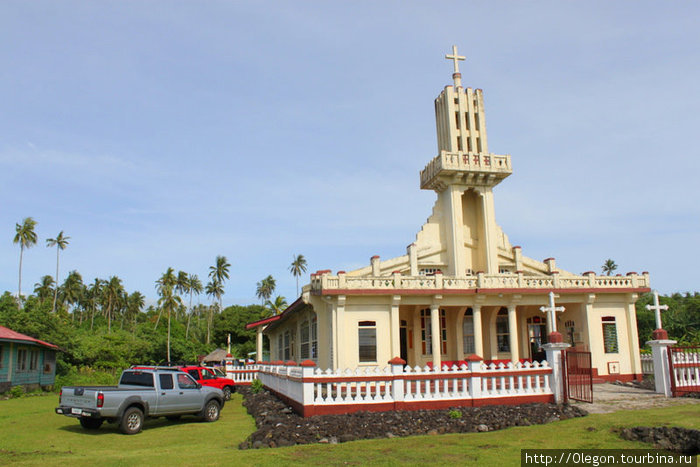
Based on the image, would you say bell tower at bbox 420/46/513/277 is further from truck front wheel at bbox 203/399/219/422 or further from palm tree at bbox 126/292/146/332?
palm tree at bbox 126/292/146/332

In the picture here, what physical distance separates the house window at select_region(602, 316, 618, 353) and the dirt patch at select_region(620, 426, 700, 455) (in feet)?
50.2

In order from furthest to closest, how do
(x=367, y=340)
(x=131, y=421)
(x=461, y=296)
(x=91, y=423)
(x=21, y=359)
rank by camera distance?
(x=21, y=359)
(x=461, y=296)
(x=367, y=340)
(x=91, y=423)
(x=131, y=421)

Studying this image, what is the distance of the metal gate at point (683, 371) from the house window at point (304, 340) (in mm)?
15667

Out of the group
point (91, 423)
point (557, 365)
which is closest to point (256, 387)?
point (91, 423)

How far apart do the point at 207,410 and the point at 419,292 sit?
34.6 ft

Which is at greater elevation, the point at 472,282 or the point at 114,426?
the point at 472,282

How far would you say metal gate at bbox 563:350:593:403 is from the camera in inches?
585

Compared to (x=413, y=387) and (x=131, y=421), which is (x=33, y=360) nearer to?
(x=131, y=421)

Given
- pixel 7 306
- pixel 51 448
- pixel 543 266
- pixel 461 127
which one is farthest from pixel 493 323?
pixel 7 306

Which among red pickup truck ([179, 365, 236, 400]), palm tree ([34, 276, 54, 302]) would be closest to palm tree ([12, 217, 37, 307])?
palm tree ([34, 276, 54, 302])

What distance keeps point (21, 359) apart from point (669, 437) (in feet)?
102

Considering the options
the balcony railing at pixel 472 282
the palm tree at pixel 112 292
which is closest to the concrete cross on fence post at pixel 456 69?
the balcony railing at pixel 472 282

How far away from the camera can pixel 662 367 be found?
15.9m

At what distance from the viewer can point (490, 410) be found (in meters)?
13.5
